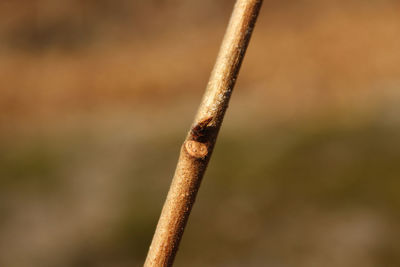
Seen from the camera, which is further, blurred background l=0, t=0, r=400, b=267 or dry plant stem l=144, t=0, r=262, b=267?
blurred background l=0, t=0, r=400, b=267

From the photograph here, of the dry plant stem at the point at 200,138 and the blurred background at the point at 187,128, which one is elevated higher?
the dry plant stem at the point at 200,138

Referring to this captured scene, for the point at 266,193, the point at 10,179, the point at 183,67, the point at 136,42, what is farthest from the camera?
the point at 136,42

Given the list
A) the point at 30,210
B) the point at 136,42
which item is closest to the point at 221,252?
the point at 30,210

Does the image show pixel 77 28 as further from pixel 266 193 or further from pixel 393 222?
pixel 393 222

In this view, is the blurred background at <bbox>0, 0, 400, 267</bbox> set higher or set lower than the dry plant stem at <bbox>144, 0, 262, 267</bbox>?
lower

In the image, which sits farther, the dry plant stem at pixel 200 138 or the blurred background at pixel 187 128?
the blurred background at pixel 187 128
